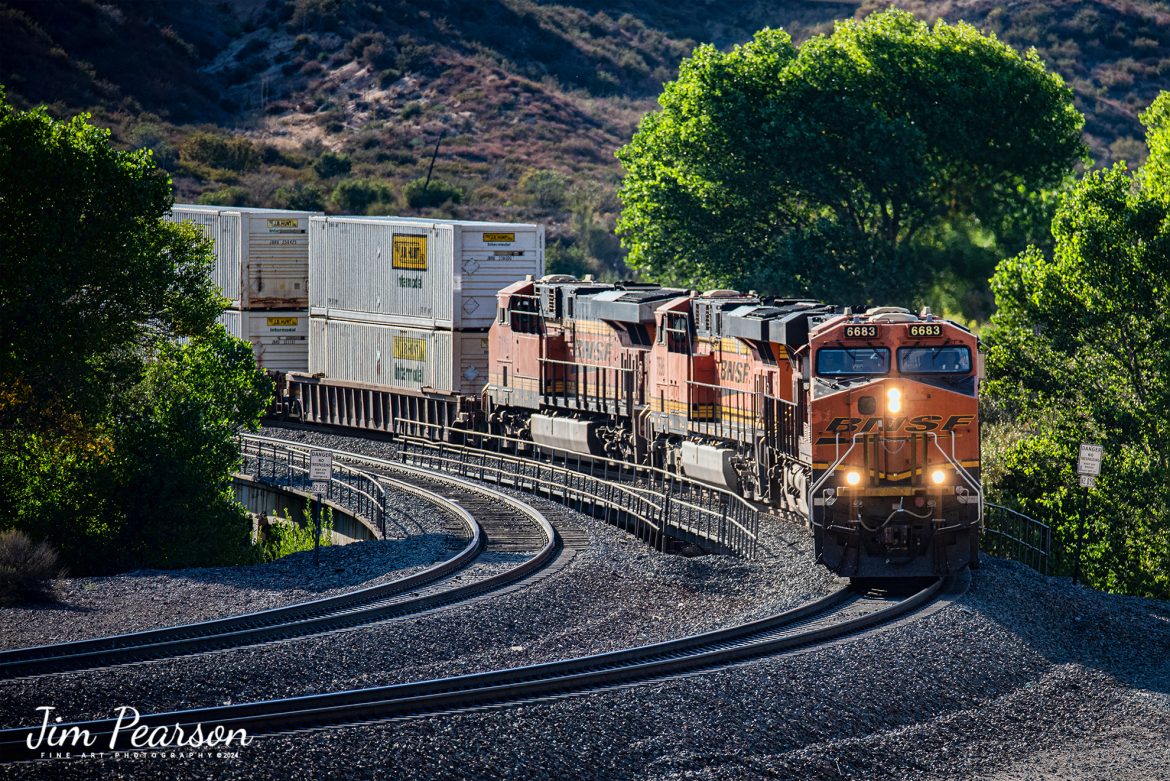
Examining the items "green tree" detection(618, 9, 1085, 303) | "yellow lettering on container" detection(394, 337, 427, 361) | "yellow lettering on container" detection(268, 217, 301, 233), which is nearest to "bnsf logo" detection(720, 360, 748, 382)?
"yellow lettering on container" detection(394, 337, 427, 361)

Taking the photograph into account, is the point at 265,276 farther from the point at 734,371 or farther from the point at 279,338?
the point at 734,371

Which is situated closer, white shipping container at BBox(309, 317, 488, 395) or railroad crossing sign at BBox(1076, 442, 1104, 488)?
railroad crossing sign at BBox(1076, 442, 1104, 488)

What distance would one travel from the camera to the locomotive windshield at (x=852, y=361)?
22094mm

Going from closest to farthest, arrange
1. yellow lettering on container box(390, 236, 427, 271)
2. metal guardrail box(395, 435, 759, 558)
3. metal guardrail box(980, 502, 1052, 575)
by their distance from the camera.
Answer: metal guardrail box(395, 435, 759, 558) < metal guardrail box(980, 502, 1052, 575) < yellow lettering on container box(390, 236, 427, 271)

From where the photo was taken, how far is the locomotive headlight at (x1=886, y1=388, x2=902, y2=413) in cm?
2170

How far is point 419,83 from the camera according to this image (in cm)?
9969

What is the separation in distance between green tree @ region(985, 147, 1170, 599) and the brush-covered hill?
4692 centimetres

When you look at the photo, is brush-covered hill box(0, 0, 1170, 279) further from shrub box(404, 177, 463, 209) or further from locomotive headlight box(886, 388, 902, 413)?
locomotive headlight box(886, 388, 902, 413)

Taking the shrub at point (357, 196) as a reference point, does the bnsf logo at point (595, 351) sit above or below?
below

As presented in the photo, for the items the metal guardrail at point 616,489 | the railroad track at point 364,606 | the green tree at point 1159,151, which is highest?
the green tree at point 1159,151

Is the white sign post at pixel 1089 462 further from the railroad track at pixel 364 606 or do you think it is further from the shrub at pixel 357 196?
the shrub at pixel 357 196

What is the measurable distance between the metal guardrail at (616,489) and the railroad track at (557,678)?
4610 millimetres

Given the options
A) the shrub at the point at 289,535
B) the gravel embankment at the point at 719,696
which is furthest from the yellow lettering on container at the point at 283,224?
the gravel embankment at the point at 719,696

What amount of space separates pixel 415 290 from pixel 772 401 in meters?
15.7
